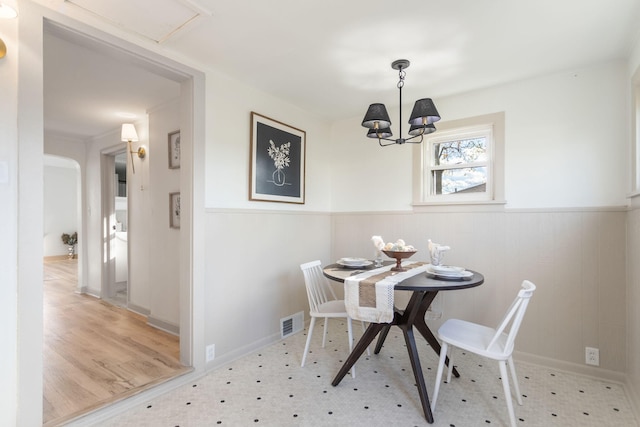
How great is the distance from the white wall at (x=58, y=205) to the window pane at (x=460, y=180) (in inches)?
344

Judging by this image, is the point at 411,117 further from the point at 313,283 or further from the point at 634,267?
the point at 634,267

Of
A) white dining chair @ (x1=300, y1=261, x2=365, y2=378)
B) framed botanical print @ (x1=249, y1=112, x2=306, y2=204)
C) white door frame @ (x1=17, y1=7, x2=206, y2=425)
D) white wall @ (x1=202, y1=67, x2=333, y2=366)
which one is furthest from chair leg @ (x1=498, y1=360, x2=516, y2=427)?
white door frame @ (x1=17, y1=7, x2=206, y2=425)

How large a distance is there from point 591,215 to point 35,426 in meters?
3.83

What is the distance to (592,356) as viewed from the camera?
236 cm

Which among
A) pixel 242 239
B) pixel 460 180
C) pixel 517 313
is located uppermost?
pixel 460 180

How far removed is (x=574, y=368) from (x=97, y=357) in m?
3.88

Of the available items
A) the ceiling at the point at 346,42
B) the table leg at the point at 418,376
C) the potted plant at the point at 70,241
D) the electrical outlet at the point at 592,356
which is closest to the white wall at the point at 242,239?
the ceiling at the point at 346,42

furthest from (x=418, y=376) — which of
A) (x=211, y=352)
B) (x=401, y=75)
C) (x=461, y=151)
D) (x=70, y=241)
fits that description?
(x=70, y=241)

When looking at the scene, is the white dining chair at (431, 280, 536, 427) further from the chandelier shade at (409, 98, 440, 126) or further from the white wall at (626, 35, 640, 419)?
the chandelier shade at (409, 98, 440, 126)

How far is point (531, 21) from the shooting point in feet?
6.14

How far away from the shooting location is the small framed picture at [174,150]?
3.23m

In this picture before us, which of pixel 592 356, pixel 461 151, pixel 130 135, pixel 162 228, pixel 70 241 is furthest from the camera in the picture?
pixel 70 241

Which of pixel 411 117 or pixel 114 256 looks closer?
pixel 411 117

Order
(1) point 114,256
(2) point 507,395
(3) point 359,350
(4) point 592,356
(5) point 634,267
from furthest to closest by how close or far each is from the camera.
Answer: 1. (1) point 114,256
2. (4) point 592,356
3. (3) point 359,350
4. (5) point 634,267
5. (2) point 507,395
